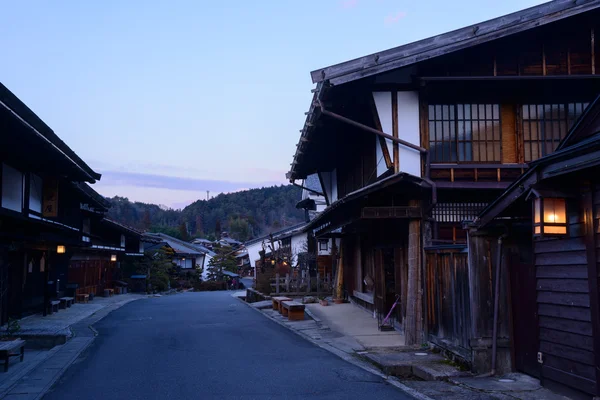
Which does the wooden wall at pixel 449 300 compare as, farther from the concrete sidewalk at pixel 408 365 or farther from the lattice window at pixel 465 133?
the lattice window at pixel 465 133

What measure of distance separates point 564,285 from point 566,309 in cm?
34

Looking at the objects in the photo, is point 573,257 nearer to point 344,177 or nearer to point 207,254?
point 344,177

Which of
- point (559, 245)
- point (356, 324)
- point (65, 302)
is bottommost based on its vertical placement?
point (356, 324)

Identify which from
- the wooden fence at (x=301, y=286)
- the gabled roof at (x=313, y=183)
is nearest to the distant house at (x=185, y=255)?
the gabled roof at (x=313, y=183)

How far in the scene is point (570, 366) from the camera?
838cm

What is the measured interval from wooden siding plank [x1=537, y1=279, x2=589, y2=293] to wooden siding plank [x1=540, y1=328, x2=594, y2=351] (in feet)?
2.03

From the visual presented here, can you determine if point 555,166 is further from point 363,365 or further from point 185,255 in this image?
point 185,255

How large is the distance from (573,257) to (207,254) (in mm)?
69369

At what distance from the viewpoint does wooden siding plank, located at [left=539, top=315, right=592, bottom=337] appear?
317 inches

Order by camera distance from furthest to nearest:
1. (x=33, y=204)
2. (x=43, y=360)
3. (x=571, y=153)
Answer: (x=33, y=204) < (x=43, y=360) < (x=571, y=153)

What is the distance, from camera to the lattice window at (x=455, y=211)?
14750mm

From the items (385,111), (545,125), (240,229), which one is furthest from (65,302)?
(240,229)

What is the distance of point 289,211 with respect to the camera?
439ft

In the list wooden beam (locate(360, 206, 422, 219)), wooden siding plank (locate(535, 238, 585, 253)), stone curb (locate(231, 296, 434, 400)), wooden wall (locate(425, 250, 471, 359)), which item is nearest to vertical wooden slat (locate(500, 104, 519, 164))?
wooden beam (locate(360, 206, 422, 219))
